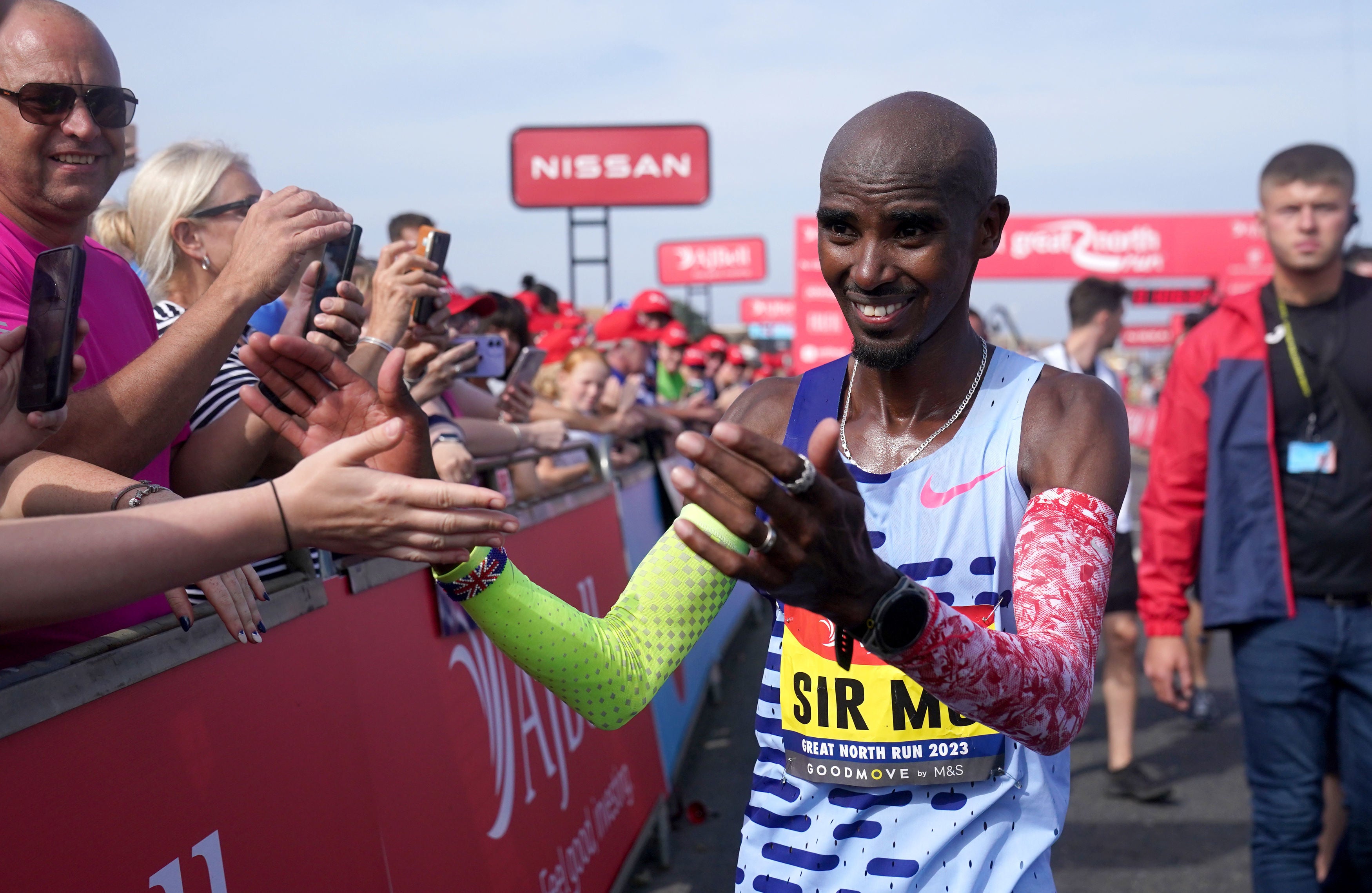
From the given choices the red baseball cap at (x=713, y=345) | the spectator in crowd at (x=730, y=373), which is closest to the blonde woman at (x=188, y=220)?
the spectator in crowd at (x=730, y=373)

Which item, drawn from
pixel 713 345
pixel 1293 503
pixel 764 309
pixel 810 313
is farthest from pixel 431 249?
pixel 764 309

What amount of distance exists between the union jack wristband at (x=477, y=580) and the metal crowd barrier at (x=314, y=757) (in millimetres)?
564

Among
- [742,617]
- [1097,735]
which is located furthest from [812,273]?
[1097,735]

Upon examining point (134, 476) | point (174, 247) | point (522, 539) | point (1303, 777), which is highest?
point (174, 247)

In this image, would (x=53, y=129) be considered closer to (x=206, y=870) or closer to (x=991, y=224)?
(x=206, y=870)

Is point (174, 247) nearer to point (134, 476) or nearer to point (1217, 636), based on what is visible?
point (134, 476)

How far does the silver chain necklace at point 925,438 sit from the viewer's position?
206cm

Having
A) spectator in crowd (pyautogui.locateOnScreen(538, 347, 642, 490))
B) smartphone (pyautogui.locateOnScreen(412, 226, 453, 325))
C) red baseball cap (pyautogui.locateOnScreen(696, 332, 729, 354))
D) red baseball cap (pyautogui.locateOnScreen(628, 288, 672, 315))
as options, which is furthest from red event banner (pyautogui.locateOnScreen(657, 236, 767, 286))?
smartphone (pyautogui.locateOnScreen(412, 226, 453, 325))

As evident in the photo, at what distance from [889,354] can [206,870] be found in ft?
4.65

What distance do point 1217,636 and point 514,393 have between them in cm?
629

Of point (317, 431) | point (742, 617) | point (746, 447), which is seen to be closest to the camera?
point (746, 447)

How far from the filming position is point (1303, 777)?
11.3 ft

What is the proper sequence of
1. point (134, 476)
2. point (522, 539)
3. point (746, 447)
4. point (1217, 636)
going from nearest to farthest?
point (746, 447) < point (134, 476) < point (522, 539) < point (1217, 636)

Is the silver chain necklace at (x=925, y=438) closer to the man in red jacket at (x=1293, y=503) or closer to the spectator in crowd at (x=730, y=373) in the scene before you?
the man in red jacket at (x=1293, y=503)
